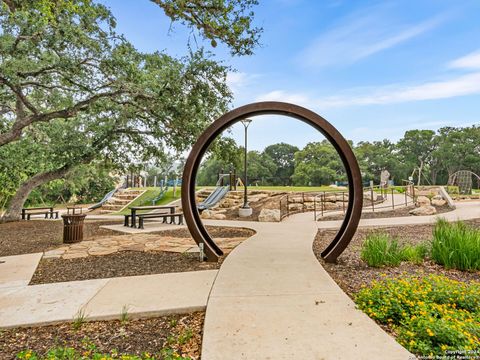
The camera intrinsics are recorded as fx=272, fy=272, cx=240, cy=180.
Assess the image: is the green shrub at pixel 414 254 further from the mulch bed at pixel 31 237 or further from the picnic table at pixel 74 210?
the picnic table at pixel 74 210

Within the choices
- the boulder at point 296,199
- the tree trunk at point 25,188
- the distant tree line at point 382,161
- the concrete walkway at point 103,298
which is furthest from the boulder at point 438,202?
the distant tree line at point 382,161

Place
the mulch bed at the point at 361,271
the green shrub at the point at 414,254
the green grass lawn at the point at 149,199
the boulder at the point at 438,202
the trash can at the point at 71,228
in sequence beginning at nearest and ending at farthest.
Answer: the mulch bed at the point at 361,271 → the green shrub at the point at 414,254 → the trash can at the point at 71,228 → the boulder at the point at 438,202 → the green grass lawn at the point at 149,199

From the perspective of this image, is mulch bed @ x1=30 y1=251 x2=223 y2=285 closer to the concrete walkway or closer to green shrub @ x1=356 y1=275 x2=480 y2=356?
the concrete walkway

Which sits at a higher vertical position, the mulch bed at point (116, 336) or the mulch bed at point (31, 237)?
the mulch bed at point (116, 336)

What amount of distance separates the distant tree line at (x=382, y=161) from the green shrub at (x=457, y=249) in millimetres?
32496

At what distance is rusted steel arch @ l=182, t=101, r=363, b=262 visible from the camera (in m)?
4.73

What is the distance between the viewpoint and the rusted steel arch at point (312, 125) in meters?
4.73

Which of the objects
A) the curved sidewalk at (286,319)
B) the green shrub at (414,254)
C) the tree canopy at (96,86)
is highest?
the tree canopy at (96,86)

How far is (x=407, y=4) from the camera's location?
6.70 meters

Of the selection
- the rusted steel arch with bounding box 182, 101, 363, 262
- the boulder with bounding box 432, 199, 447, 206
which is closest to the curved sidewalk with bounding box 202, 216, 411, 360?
the rusted steel arch with bounding box 182, 101, 363, 262

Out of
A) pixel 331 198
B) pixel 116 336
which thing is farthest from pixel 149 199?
pixel 116 336

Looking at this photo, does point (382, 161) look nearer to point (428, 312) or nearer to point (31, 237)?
point (31, 237)

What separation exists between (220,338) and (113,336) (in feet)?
3.40

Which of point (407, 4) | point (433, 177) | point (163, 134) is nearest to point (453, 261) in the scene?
point (407, 4)
